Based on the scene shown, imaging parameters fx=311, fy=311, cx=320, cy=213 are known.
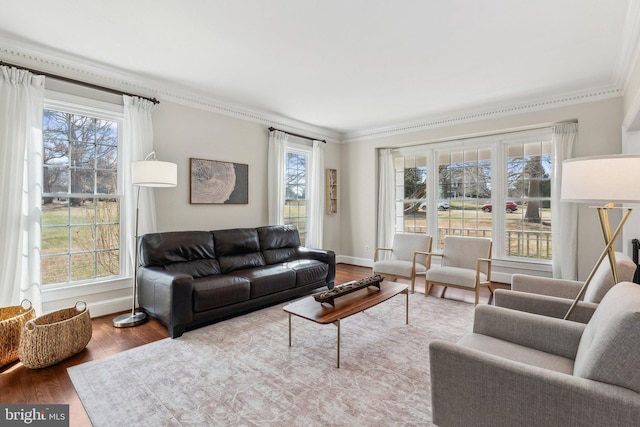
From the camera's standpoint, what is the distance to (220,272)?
3.86 m

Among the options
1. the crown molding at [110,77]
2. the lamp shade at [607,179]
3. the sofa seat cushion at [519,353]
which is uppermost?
the crown molding at [110,77]

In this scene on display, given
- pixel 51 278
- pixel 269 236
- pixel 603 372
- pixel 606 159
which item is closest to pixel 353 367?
pixel 603 372

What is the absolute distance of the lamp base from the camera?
3.19 metres

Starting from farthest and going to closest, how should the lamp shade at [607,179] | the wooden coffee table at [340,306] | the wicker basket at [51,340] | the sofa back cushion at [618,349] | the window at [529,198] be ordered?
1. the window at [529,198]
2. the wooden coffee table at [340,306]
3. the wicker basket at [51,340]
4. the lamp shade at [607,179]
5. the sofa back cushion at [618,349]

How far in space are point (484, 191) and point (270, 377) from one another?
4.54 m

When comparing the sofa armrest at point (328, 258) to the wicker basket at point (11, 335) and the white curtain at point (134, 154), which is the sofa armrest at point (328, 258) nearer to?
the white curtain at point (134, 154)

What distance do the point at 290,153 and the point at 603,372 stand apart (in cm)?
507

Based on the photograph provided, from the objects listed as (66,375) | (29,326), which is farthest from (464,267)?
(29,326)

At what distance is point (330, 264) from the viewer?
4547 millimetres

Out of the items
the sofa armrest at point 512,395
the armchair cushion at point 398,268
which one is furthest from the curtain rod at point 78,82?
the sofa armrest at point 512,395

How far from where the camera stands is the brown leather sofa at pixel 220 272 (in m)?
2.99

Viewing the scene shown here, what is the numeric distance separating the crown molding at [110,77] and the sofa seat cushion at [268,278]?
237 cm

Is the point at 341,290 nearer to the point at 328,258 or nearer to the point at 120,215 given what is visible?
the point at 328,258

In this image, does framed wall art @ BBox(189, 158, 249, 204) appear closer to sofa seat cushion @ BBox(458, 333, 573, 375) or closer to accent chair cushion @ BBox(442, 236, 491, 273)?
accent chair cushion @ BBox(442, 236, 491, 273)
